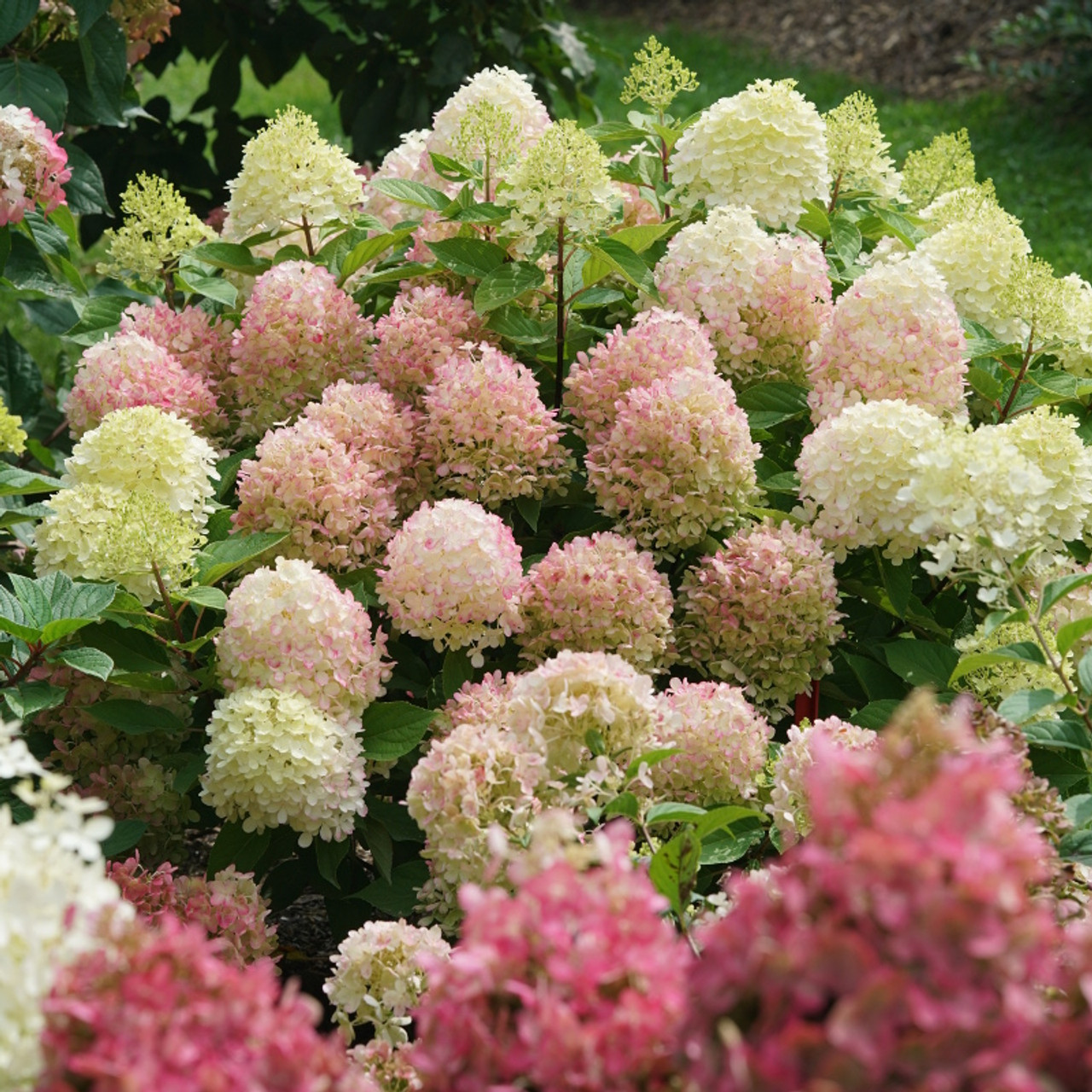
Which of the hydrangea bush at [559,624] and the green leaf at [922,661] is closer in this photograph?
the hydrangea bush at [559,624]

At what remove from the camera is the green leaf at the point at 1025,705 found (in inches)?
57.4

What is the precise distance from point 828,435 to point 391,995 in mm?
900

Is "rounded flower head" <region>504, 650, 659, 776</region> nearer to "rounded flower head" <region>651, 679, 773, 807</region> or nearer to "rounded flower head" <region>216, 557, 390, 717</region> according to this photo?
"rounded flower head" <region>651, 679, 773, 807</region>

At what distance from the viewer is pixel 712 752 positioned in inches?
66.1

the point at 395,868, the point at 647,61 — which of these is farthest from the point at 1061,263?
the point at 395,868

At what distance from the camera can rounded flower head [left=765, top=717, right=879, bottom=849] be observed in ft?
5.26

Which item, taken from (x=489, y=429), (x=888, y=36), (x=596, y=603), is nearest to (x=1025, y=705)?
(x=596, y=603)

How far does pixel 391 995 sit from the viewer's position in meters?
1.53

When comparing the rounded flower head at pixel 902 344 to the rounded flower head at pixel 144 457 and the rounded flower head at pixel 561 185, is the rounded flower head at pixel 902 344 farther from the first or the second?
the rounded flower head at pixel 144 457

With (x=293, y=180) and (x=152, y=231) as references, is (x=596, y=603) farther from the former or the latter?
(x=152, y=231)

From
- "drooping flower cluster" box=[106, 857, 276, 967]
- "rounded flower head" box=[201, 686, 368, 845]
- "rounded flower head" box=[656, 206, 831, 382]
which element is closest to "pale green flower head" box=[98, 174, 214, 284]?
"rounded flower head" box=[656, 206, 831, 382]

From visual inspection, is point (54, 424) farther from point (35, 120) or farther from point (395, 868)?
point (395, 868)

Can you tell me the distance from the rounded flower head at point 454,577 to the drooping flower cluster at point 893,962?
3.18ft

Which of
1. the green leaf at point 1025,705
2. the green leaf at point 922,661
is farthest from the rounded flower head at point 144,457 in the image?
the green leaf at point 1025,705
